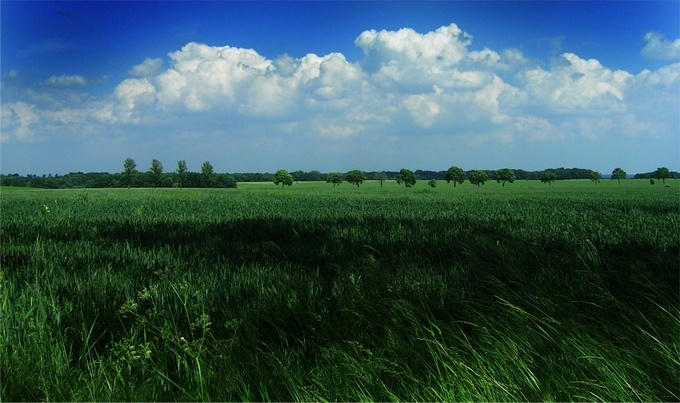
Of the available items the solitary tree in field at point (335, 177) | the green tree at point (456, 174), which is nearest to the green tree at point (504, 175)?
the green tree at point (456, 174)

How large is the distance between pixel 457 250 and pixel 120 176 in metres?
101

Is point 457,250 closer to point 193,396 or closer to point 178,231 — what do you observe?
point 193,396

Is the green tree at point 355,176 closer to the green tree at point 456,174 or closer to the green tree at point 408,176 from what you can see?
the green tree at point 408,176

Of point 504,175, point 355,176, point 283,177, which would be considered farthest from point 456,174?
point 283,177

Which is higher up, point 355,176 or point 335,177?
point 355,176

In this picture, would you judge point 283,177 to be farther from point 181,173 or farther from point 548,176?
point 548,176

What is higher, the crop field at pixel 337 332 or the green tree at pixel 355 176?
the green tree at pixel 355 176

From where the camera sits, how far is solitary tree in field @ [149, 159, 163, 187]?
→ 9425cm

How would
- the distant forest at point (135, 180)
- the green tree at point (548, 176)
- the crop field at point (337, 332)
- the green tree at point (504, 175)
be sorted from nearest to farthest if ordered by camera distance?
1. the crop field at point (337, 332)
2. the distant forest at point (135, 180)
3. the green tree at point (548, 176)
4. the green tree at point (504, 175)

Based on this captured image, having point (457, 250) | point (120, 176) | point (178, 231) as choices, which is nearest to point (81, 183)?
point (120, 176)

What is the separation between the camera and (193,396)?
3.14 m

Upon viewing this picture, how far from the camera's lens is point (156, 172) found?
97.5 m

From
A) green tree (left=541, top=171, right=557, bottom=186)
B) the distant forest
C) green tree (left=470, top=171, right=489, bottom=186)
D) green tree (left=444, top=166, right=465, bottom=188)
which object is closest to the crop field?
the distant forest

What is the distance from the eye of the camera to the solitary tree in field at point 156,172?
94250mm
